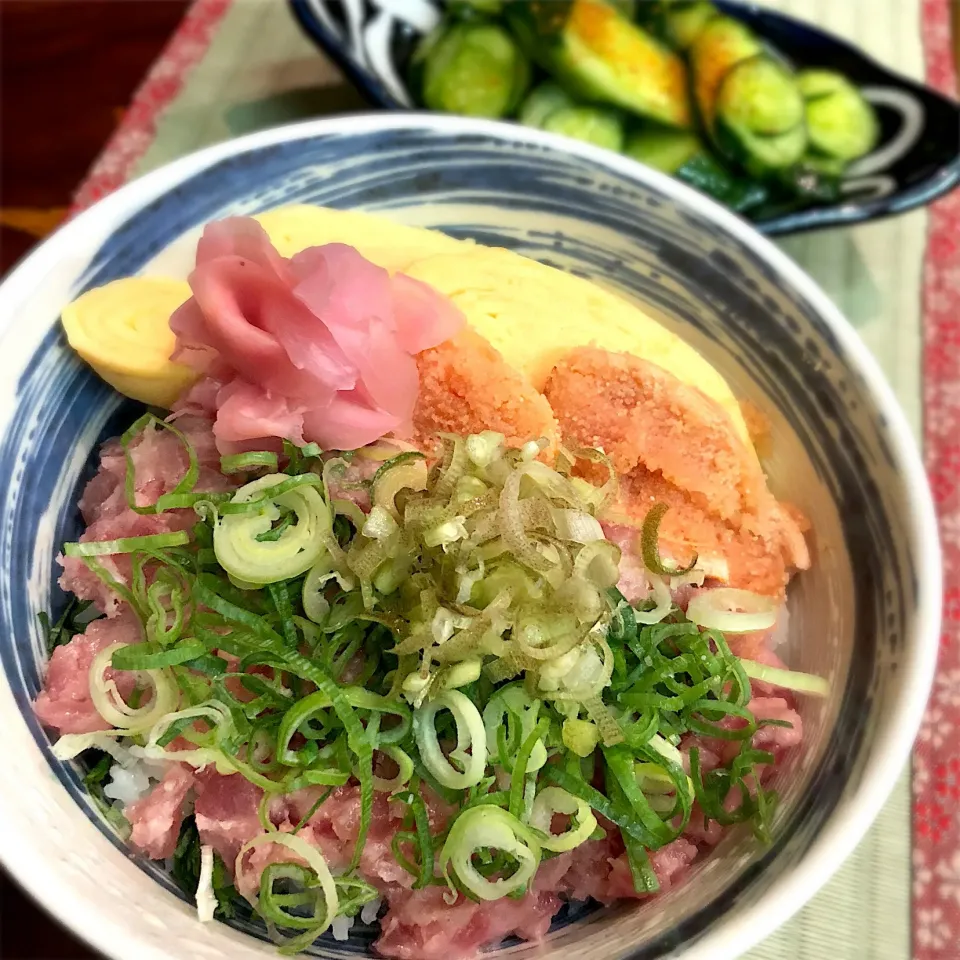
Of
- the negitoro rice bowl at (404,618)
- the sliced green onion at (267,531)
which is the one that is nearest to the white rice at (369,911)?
the negitoro rice bowl at (404,618)


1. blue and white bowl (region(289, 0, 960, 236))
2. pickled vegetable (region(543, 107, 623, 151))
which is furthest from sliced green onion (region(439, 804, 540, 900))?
pickled vegetable (region(543, 107, 623, 151))

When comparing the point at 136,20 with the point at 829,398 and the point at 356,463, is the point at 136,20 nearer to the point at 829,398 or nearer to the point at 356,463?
the point at 356,463

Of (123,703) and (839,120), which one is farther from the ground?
(839,120)

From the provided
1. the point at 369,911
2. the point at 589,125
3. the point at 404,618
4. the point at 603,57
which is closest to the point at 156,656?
the point at 404,618

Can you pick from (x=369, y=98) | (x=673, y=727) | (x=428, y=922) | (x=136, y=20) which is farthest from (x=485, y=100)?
(x=428, y=922)

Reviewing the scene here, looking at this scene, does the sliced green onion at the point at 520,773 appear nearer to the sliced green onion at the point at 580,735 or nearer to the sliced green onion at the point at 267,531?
the sliced green onion at the point at 580,735

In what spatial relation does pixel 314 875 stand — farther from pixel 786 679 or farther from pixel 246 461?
pixel 786 679

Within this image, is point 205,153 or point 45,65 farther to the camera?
point 45,65
